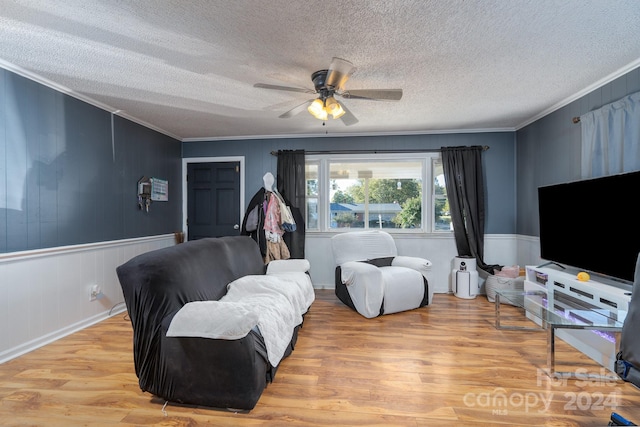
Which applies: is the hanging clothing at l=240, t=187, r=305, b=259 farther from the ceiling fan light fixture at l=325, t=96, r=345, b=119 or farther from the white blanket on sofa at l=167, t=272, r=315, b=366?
the ceiling fan light fixture at l=325, t=96, r=345, b=119

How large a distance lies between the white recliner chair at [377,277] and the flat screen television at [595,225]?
4.00 ft

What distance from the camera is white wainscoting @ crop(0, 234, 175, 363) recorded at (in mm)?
2281

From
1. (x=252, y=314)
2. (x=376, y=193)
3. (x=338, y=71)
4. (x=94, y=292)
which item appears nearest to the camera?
(x=252, y=314)

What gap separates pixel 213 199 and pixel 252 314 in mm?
3289

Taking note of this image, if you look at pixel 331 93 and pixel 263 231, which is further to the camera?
pixel 263 231

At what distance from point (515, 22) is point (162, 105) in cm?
319

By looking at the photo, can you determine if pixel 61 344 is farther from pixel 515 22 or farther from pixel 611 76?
pixel 611 76

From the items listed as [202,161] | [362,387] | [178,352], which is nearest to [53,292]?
[178,352]

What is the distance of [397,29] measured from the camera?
1859mm

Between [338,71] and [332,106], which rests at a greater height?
[338,71]

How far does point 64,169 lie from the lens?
108 inches

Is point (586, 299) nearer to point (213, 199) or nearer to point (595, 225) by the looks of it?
point (595, 225)

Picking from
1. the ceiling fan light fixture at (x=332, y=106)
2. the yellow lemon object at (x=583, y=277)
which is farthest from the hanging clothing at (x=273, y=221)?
the yellow lemon object at (x=583, y=277)

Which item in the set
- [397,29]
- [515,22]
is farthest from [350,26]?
[515,22]
